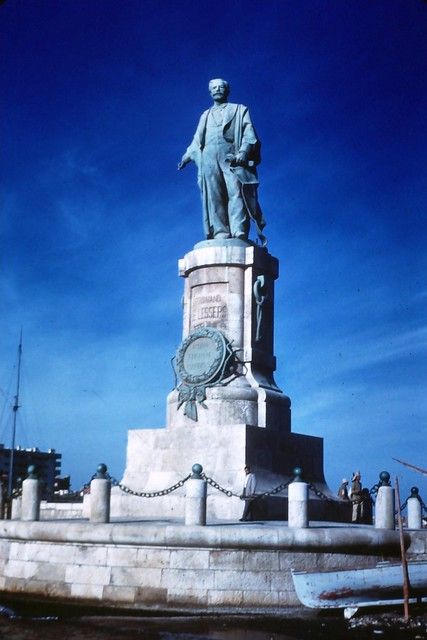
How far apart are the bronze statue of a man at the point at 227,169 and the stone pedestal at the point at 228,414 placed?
0.76 meters

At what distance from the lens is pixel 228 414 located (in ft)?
55.9

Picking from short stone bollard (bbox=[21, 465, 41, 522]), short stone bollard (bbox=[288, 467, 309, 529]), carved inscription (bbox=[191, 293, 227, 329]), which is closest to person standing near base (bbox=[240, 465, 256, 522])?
short stone bollard (bbox=[288, 467, 309, 529])

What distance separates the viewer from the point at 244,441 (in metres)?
15.9

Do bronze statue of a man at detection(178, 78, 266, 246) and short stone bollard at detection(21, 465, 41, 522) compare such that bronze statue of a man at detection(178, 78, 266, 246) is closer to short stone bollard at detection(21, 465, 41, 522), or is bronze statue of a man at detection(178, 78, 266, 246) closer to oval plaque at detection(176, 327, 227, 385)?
oval plaque at detection(176, 327, 227, 385)

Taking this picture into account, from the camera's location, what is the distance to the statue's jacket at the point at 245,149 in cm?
1927

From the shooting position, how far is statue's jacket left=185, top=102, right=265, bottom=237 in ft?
63.2

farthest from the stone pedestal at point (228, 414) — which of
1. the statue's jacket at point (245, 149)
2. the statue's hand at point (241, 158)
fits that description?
the statue's hand at point (241, 158)

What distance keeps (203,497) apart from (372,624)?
122 inches

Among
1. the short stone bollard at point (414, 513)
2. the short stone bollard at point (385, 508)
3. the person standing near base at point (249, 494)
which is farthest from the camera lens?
the short stone bollard at point (414, 513)

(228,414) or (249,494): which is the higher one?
(228,414)

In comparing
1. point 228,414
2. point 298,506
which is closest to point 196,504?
point 298,506

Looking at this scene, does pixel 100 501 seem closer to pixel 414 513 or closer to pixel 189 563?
pixel 189 563

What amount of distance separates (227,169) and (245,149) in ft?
2.14

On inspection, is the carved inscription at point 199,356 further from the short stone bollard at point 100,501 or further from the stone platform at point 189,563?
the stone platform at point 189,563
